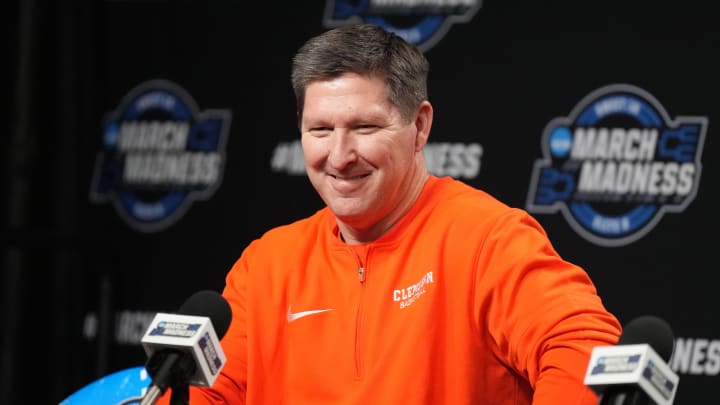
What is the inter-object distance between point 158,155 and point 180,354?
8.47 ft

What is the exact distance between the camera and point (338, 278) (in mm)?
2387

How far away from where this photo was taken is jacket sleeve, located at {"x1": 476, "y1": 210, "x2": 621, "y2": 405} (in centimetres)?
187

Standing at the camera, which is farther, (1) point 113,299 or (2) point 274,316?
(1) point 113,299

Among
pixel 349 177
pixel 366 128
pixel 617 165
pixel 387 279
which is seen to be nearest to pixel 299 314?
pixel 387 279

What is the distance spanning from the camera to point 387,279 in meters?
2.29

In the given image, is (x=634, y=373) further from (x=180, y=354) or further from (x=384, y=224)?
(x=384, y=224)

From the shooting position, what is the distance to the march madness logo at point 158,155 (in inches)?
163

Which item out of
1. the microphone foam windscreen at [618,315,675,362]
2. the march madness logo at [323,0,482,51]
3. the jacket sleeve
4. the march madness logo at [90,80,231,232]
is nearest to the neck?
the jacket sleeve

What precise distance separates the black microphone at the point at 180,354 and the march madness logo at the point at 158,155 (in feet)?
7.73

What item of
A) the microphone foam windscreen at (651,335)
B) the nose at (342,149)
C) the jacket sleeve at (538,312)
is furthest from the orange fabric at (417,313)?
the microphone foam windscreen at (651,335)

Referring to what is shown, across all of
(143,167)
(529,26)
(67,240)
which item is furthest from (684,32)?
(67,240)

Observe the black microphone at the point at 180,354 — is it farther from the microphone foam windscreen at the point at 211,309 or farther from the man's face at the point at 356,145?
the man's face at the point at 356,145

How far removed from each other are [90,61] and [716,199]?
2353 millimetres

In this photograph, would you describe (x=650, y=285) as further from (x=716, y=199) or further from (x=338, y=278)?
(x=338, y=278)
